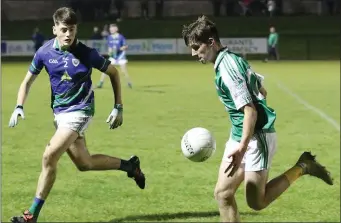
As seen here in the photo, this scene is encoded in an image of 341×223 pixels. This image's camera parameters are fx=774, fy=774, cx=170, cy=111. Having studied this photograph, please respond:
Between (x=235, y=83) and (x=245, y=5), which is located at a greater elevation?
(x=235, y=83)

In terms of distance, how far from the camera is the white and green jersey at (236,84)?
21.8 ft

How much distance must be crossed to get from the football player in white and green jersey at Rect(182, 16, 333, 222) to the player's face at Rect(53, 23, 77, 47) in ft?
4.48

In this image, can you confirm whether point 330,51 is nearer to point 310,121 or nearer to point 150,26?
point 150,26

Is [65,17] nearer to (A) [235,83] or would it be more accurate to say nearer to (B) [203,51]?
(B) [203,51]

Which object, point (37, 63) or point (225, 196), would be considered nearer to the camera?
point (225, 196)

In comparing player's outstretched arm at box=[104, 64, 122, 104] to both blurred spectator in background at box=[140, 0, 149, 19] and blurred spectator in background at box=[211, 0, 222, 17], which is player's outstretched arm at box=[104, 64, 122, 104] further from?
blurred spectator in background at box=[211, 0, 222, 17]

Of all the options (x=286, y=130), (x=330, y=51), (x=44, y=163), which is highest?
(x=44, y=163)


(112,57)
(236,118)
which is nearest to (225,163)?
(236,118)

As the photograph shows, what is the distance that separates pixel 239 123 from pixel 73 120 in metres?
2.19

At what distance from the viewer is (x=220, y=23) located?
202 feet

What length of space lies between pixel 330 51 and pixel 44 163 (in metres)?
44.5

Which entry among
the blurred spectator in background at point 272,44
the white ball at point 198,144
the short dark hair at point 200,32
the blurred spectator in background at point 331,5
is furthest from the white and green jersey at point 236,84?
the blurred spectator in background at point 331,5

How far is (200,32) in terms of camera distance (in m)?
6.67

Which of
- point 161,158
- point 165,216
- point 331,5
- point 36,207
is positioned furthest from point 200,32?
point 331,5
